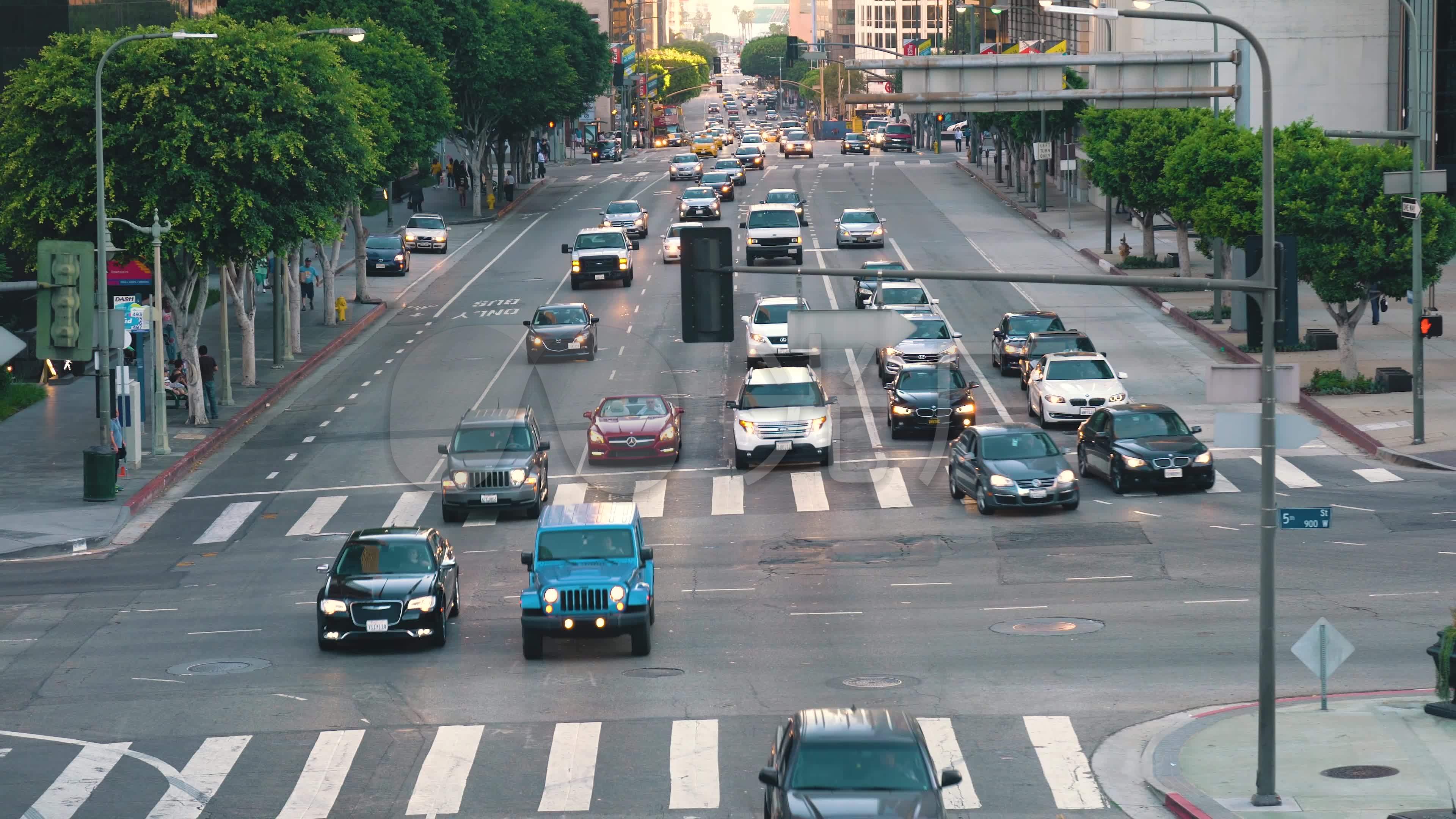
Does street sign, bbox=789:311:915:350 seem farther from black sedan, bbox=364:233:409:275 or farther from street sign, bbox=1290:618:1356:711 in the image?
black sedan, bbox=364:233:409:275

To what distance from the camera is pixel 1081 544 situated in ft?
92.7

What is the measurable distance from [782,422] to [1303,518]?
17.4 meters

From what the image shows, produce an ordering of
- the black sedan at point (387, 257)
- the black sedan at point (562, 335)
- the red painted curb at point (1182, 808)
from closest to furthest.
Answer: the red painted curb at point (1182, 808), the black sedan at point (562, 335), the black sedan at point (387, 257)

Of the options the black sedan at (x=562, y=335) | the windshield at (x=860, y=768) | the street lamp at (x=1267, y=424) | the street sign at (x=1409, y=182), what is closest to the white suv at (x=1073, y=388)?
the street sign at (x=1409, y=182)

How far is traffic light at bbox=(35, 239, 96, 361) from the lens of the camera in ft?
56.6

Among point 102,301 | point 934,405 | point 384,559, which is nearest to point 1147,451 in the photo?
point 934,405

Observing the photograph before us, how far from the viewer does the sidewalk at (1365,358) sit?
35781mm

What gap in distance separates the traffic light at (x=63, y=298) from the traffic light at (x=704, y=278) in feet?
21.1

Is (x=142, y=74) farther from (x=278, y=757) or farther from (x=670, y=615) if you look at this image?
(x=278, y=757)

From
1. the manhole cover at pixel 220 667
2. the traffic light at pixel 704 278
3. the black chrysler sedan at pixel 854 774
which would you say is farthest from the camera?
the manhole cover at pixel 220 667

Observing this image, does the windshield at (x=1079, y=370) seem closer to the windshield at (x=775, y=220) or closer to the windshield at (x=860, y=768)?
the windshield at (x=775, y=220)

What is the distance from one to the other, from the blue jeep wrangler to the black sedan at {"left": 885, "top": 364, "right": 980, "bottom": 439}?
50.1 ft

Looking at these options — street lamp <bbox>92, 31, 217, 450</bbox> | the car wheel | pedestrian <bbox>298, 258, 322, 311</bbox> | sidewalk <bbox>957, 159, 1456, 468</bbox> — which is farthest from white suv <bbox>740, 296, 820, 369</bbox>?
the car wheel

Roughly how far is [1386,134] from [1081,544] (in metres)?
10.1
